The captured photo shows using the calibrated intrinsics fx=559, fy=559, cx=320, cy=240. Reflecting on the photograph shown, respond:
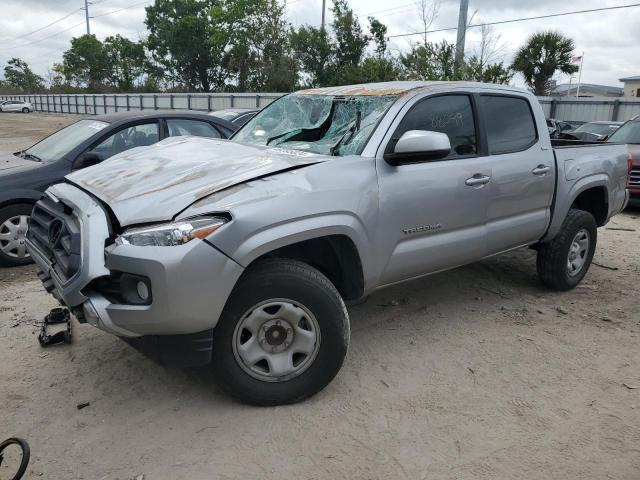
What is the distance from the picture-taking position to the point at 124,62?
204 feet

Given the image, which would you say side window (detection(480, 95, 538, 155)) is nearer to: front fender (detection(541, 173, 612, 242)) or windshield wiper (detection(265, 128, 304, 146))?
front fender (detection(541, 173, 612, 242))

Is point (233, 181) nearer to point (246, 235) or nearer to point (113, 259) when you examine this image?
point (246, 235)

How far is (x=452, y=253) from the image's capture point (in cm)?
393

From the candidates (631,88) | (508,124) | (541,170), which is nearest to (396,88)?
(508,124)

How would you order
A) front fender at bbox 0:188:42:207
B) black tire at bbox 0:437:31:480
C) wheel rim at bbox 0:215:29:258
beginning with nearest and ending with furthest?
black tire at bbox 0:437:31:480 < front fender at bbox 0:188:42:207 < wheel rim at bbox 0:215:29:258

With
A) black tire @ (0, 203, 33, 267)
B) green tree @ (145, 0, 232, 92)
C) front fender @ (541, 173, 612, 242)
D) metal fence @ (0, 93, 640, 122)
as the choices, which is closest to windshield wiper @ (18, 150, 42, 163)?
black tire @ (0, 203, 33, 267)

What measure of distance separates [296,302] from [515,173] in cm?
222

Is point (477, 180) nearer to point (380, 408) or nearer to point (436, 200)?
point (436, 200)

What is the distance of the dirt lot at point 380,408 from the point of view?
8.84ft

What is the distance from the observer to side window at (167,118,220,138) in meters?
6.75

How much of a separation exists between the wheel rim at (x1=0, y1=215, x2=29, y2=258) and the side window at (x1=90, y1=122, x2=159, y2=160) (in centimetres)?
107

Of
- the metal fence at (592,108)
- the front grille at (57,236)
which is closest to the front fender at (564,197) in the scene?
the front grille at (57,236)

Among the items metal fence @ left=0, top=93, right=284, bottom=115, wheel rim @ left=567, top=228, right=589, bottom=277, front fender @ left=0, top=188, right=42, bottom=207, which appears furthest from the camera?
metal fence @ left=0, top=93, right=284, bottom=115

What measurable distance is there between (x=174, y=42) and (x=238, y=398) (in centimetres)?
5769
